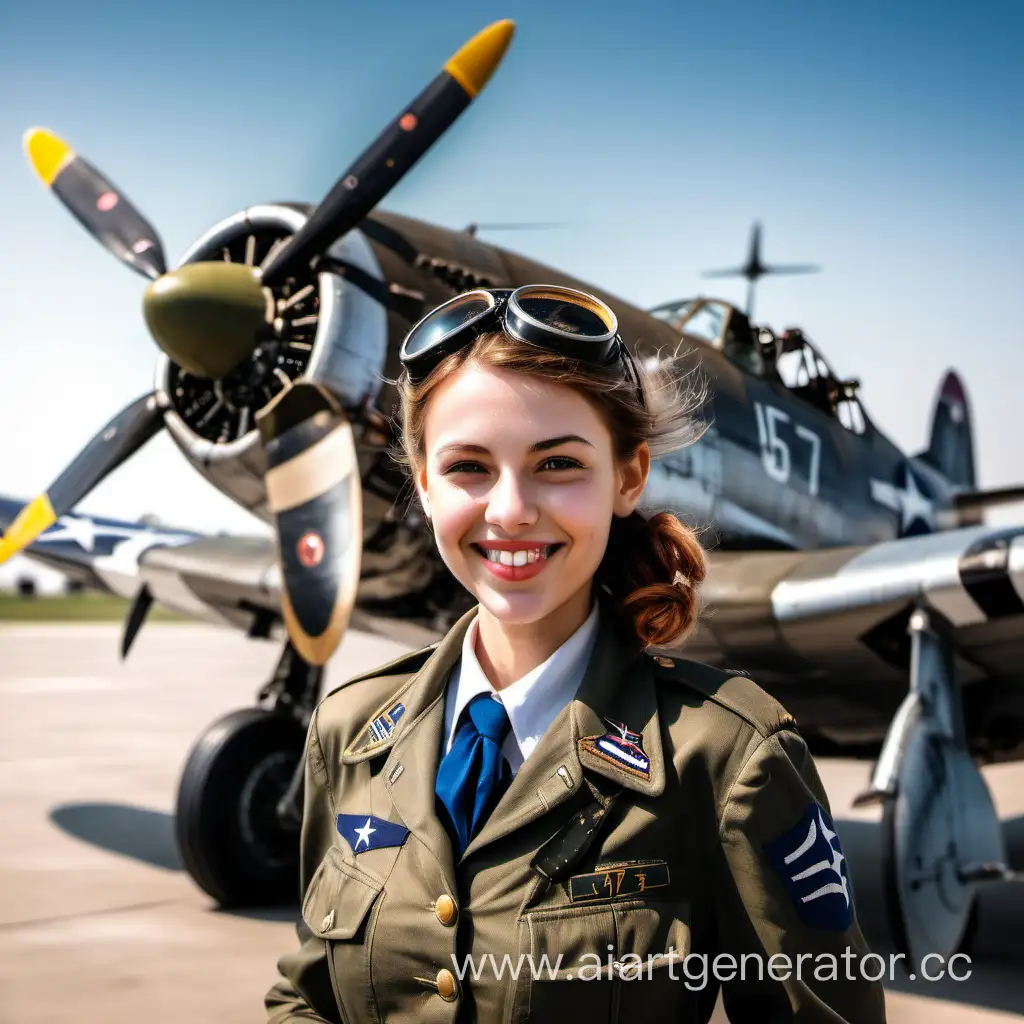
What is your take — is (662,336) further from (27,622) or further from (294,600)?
(27,622)

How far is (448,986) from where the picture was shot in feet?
3.62

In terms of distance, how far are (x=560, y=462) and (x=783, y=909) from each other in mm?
504

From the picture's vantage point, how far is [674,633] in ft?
4.19

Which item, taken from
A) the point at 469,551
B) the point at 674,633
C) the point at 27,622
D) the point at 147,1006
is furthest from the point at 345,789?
the point at 27,622

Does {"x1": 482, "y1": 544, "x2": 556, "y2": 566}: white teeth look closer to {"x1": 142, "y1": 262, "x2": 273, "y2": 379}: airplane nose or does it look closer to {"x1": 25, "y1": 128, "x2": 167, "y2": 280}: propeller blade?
{"x1": 142, "y1": 262, "x2": 273, "y2": 379}: airplane nose

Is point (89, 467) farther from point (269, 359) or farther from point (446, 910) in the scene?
point (446, 910)

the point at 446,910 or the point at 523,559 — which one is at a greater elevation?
the point at 523,559

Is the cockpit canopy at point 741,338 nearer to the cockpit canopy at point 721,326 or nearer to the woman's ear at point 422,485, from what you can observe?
the cockpit canopy at point 721,326

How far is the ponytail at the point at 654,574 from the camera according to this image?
1.27m

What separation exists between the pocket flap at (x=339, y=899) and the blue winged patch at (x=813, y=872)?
43 centimetres

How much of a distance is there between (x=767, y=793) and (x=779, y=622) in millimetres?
3524

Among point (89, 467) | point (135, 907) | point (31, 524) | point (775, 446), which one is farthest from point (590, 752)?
point (775, 446)

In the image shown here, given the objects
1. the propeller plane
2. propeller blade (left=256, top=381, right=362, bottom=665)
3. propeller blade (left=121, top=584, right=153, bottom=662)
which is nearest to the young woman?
the propeller plane

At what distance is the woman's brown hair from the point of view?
1.20 meters
